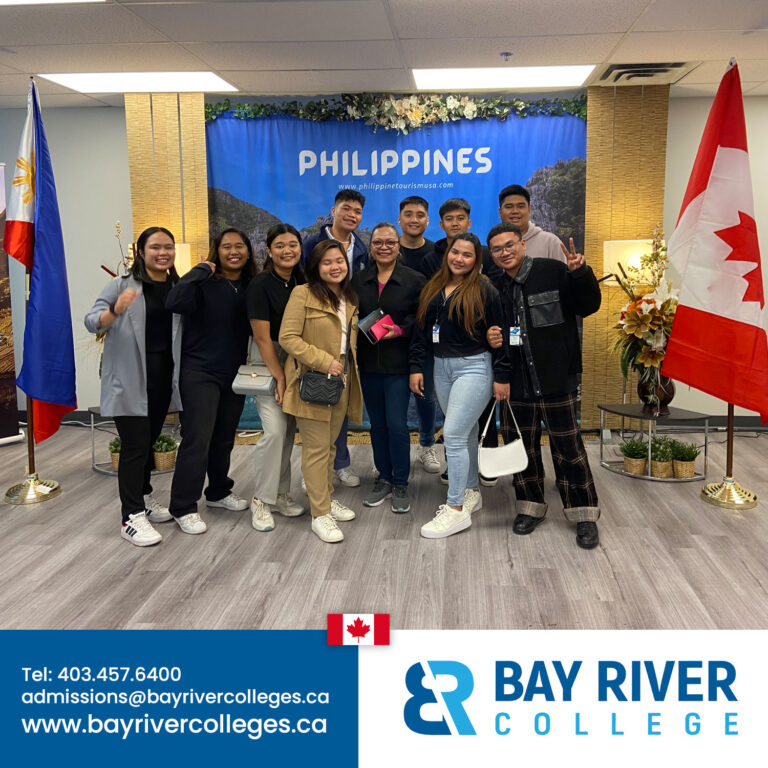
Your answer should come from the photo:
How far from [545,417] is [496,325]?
0.51 meters

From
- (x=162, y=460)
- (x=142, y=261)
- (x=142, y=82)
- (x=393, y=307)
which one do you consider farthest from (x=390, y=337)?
(x=142, y=82)

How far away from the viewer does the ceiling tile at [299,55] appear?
4477 mm

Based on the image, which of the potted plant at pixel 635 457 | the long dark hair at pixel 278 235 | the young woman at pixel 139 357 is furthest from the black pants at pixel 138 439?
the potted plant at pixel 635 457

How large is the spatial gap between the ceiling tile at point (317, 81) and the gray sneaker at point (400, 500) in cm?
286

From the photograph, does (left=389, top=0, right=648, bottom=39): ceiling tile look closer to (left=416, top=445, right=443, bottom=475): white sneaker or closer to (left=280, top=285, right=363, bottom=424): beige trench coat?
(left=280, top=285, right=363, bottom=424): beige trench coat

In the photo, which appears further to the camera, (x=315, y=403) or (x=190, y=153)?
(x=190, y=153)

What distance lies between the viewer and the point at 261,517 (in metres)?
3.86

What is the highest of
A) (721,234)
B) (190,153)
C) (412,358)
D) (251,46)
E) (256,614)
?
(251,46)

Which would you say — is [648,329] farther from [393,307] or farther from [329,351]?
[329,351]

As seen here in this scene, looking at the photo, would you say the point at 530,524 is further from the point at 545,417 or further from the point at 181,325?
the point at 181,325

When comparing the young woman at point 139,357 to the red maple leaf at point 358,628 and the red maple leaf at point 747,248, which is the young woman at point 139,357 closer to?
the red maple leaf at point 358,628

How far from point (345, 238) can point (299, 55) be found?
4.34ft

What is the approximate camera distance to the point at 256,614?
116 inches

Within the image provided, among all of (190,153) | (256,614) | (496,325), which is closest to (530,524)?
(496,325)
